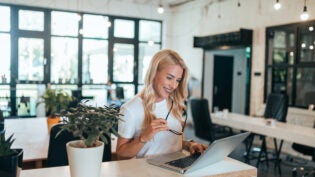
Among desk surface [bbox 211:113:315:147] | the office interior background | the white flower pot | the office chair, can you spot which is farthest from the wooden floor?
the white flower pot

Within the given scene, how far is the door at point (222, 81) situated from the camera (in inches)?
322

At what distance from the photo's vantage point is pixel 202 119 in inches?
183

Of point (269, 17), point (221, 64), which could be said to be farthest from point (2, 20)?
point (269, 17)

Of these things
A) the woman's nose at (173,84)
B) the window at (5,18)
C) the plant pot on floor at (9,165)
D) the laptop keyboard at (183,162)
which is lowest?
the laptop keyboard at (183,162)

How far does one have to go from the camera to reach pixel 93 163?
3.94 feet

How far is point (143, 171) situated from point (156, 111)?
1.39 ft

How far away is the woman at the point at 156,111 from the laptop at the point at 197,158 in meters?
0.11

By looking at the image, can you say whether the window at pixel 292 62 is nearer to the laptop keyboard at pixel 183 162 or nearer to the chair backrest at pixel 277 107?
the chair backrest at pixel 277 107

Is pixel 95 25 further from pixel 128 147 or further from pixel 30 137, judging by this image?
pixel 128 147

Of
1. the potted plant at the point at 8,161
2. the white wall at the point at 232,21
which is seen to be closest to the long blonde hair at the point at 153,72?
the potted plant at the point at 8,161

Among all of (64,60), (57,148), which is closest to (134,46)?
(64,60)

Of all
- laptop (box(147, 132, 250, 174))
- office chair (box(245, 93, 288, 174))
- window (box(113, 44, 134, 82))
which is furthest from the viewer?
window (box(113, 44, 134, 82))

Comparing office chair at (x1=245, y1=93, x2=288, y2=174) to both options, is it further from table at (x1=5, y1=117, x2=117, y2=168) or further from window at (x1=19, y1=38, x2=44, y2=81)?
window at (x1=19, y1=38, x2=44, y2=81)

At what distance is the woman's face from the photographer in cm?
168
